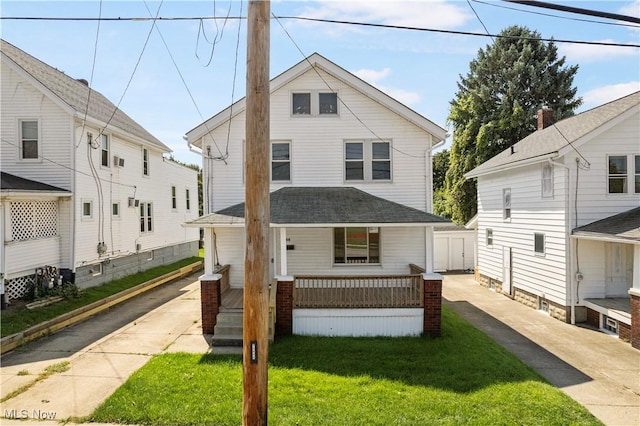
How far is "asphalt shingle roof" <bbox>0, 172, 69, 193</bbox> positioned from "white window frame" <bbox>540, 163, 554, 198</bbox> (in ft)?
54.7

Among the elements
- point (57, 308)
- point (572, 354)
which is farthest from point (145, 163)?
point (572, 354)

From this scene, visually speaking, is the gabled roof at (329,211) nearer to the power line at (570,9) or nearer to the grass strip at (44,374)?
the grass strip at (44,374)

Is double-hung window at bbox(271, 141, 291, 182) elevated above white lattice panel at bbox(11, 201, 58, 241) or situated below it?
above

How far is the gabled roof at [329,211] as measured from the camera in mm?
10422

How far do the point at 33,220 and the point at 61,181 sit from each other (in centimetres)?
187

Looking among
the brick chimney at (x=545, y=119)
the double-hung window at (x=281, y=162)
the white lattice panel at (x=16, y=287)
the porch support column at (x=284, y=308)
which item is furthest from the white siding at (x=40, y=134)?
the brick chimney at (x=545, y=119)

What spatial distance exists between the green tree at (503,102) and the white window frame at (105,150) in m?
23.7

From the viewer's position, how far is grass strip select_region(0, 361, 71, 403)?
22.3 ft

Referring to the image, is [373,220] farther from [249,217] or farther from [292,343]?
[249,217]

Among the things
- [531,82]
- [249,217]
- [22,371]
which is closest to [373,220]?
[249,217]

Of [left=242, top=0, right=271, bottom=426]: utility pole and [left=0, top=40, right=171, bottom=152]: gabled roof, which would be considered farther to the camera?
[left=0, top=40, right=171, bottom=152]: gabled roof

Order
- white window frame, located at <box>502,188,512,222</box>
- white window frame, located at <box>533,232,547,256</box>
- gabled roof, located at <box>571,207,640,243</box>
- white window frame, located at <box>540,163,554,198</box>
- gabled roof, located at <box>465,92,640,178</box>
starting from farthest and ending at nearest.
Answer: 1. white window frame, located at <box>502,188,512,222</box>
2. white window frame, located at <box>533,232,547,256</box>
3. white window frame, located at <box>540,163,554,198</box>
4. gabled roof, located at <box>465,92,640,178</box>
5. gabled roof, located at <box>571,207,640,243</box>

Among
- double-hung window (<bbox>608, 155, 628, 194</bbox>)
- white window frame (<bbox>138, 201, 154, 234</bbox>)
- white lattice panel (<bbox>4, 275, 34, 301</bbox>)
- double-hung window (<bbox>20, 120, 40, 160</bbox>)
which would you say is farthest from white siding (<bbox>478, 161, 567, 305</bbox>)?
double-hung window (<bbox>20, 120, 40, 160</bbox>)

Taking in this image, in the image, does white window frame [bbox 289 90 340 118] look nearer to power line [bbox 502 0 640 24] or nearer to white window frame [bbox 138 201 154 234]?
power line [bbox 502 0 640 24]
